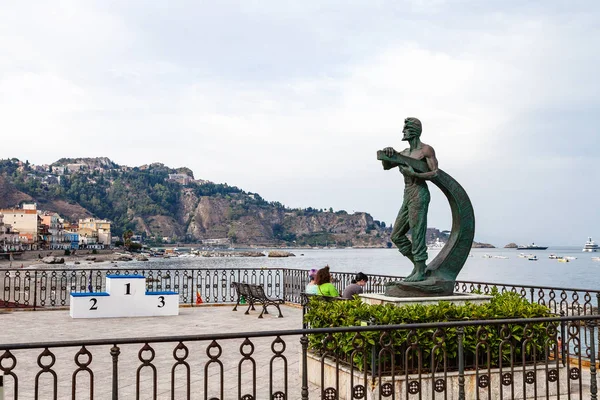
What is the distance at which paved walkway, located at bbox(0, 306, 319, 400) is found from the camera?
21.5ft

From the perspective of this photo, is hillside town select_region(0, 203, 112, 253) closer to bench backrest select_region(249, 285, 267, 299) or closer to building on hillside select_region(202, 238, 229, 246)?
building on hillside select_region(202, 238, 229, 246)

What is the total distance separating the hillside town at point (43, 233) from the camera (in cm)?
10969

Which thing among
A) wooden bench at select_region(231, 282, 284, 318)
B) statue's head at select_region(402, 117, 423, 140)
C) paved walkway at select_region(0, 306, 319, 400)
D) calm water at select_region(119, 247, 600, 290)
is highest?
statue's head at select_region(402, 117, 423, 140)

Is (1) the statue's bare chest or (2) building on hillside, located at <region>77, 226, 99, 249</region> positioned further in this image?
(2) building on hillside, located at <region>77, 226, 99, 249</region>

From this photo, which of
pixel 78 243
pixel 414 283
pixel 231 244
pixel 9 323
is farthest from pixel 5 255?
pixel 231 244

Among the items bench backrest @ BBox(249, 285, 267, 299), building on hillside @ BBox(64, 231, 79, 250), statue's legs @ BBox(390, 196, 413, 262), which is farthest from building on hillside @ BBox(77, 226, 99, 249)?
statue's legs @ BBox(390, 196, 413, 262)

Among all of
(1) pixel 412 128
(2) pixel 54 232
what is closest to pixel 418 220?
(1) pixel 412 128

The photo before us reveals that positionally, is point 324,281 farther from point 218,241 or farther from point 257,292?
point 218,241

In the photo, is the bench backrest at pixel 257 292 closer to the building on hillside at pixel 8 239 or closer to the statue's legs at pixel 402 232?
the statue's legs at pixel 402 232

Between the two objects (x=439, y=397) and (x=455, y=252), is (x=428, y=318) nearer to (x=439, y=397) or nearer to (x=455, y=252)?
(x=439, y=397)

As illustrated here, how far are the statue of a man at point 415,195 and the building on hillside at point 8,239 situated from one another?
107389mm

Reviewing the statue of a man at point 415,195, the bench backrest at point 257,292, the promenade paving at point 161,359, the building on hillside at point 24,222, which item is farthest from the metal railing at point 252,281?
the building on hillside at point 24,222

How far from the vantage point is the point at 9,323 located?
11.9 m

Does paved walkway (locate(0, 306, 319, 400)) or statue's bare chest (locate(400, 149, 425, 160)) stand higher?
statue's bare chest (locate(400, 149, 425, 160))
